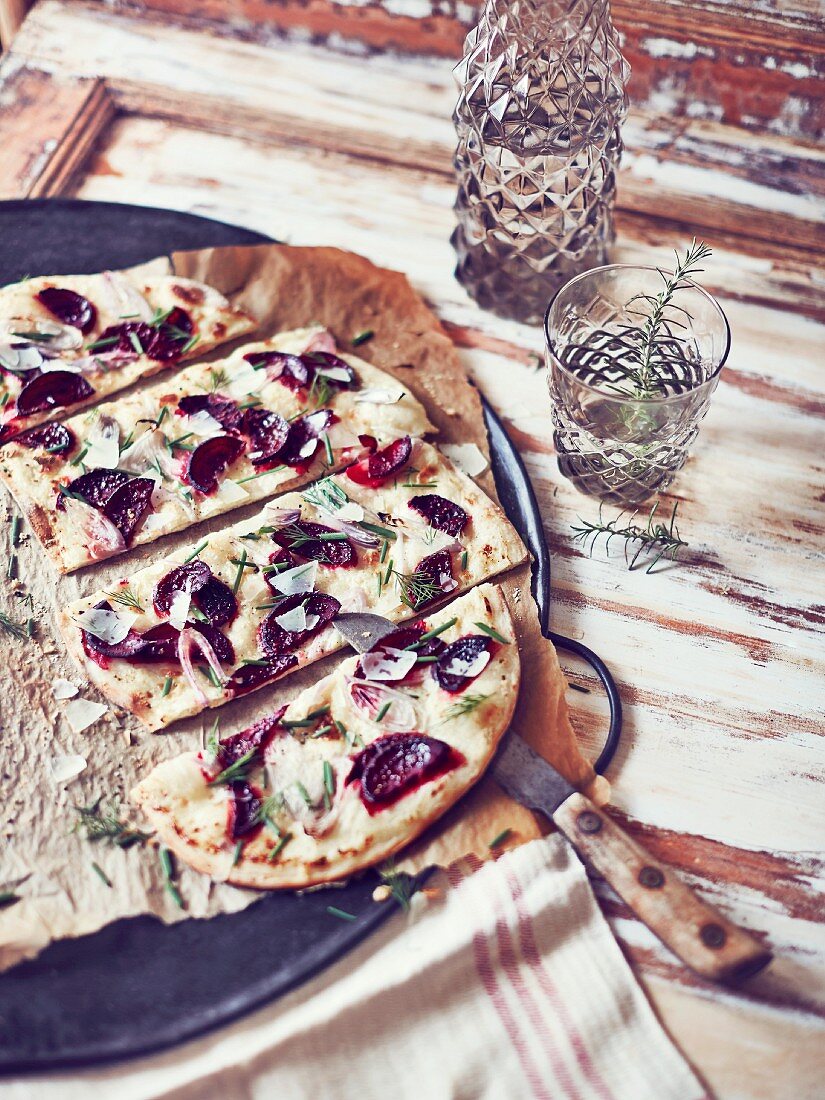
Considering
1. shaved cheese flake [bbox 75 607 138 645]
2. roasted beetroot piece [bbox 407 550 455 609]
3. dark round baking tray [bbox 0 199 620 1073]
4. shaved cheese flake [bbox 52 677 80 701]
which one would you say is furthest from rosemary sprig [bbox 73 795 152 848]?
roasted beetroot piece [bbox 407 550 455 609]

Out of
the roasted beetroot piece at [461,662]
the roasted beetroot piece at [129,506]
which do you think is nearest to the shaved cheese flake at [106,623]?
the roasted beetroot piece at [129,506]

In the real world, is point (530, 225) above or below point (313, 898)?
above

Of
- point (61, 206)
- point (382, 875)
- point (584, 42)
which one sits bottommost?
point (382, 875)

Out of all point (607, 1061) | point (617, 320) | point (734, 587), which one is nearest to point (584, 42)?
point (617, 320)

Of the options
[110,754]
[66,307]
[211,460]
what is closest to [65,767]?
[110,754]

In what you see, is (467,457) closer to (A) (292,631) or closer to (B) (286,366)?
(B) (286,366)

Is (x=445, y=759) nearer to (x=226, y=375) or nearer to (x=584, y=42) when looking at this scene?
(x=226, y=375)

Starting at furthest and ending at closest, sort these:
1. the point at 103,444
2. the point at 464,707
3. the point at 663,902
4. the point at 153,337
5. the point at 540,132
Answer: the point at 153,337
the point at 540,132
the point at 103,444
the point at 464,707
the point at 663,902
